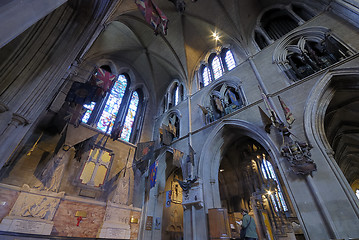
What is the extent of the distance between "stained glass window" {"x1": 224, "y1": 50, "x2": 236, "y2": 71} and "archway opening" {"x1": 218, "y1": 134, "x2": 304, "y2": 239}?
445 cm

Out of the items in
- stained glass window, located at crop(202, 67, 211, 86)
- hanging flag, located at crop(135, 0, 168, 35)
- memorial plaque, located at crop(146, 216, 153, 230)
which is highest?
stained glass window, located at crop(202, 67, 211, 86)

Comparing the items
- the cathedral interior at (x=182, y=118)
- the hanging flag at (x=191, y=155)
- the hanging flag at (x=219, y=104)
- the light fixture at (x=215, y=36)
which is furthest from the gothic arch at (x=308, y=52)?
the hanging flag at (x=191, y=155)

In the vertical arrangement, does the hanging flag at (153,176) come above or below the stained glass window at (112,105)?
below

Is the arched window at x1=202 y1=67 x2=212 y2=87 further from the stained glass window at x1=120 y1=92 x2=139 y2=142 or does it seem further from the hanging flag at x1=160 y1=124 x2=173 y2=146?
the stained glass window at x1=120 y1=92 x2=139 y2=142

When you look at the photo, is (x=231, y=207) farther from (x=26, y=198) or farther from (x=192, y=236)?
(x=26, y=198)

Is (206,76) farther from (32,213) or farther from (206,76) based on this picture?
(32,213)

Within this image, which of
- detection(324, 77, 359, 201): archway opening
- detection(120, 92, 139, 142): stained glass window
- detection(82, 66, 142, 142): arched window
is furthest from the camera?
detection(120, 92, 139, 142): stained glass window

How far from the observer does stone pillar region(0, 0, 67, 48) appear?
183 cm

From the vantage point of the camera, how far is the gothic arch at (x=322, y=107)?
4676mm

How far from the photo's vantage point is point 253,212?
9.38 m

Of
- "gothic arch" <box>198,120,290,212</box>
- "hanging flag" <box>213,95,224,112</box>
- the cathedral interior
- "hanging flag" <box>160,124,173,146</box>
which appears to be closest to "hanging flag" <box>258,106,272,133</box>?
the cathedral interior

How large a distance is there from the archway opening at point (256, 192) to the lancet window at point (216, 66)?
4.37 meters

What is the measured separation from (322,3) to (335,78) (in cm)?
425

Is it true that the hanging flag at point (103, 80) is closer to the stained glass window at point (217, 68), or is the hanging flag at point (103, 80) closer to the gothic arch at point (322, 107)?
the stained glass window at point (217, 68)
